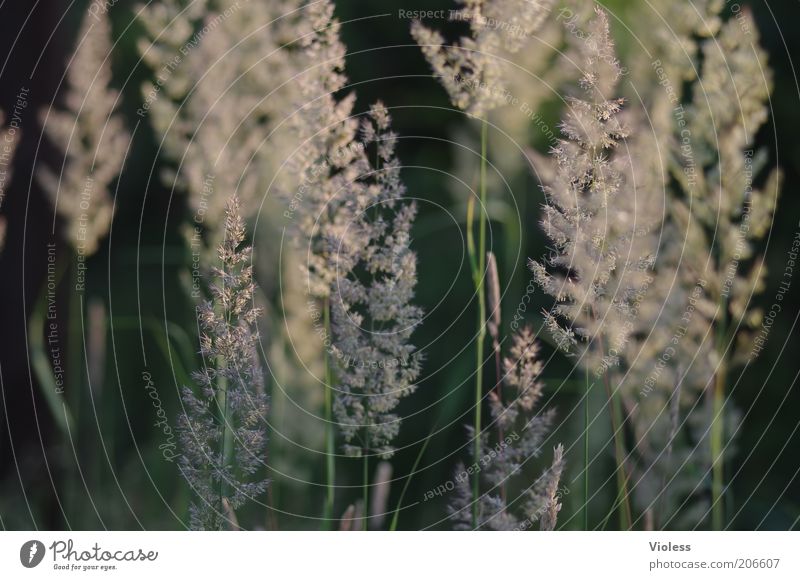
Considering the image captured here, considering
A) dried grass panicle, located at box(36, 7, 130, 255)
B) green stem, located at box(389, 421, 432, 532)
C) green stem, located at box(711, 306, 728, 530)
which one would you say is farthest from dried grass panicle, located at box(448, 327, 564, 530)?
dried grass panicle, located at box(36, 7, 130, 255)

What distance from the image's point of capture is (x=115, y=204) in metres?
1.10

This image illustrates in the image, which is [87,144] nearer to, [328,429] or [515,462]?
[328,429]

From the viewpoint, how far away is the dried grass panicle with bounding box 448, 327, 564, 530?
936 millimetres

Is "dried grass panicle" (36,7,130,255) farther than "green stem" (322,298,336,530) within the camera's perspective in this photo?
Yes

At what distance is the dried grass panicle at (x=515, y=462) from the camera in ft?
3.07

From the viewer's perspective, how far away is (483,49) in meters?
0.98

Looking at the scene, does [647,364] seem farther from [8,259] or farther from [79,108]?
[8,259]

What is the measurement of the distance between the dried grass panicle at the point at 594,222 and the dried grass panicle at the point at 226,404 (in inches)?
13.4

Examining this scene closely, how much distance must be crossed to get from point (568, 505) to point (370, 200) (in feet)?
1.49

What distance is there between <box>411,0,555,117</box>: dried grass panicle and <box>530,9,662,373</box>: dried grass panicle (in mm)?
84

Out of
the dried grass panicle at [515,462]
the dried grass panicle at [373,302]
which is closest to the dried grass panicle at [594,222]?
the dried grass panicle at [515,462]

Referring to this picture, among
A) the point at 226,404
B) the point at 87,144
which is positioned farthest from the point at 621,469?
the point at 87,144

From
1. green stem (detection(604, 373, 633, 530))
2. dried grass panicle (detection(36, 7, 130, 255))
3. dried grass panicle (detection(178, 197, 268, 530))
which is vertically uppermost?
dried grass panicle (detection(36, 7, 130, 255))

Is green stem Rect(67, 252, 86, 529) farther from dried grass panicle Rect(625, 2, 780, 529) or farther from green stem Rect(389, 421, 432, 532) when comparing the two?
dried grass panicle Rect(625, 2, 780, 529)
